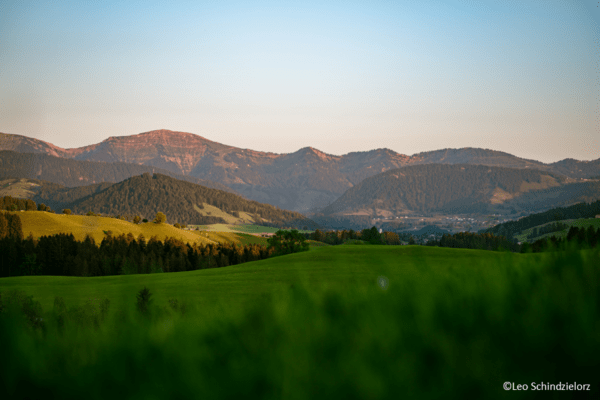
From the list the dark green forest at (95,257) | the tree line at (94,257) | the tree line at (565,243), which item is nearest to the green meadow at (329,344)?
the tree line at (565,243)

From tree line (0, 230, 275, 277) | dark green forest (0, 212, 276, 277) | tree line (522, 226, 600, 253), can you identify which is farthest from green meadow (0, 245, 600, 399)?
tree line (0, 230, 275, 277)

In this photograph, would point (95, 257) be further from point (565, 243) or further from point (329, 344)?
point (329, 344)

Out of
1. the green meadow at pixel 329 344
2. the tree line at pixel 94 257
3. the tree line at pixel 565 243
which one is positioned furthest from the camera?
the tree line at pixel 94 257

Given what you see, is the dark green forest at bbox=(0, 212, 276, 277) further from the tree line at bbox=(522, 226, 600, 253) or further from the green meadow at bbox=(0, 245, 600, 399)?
the green meadow at bbox=(0, 245, 600, 399)

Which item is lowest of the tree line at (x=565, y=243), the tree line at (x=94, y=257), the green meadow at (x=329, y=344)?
the tree line at (x=94, y=257)

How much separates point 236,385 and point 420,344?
51.8 inches

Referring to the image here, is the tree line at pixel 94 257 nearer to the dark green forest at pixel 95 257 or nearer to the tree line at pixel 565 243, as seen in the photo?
the dark green forest at pixel 95 257

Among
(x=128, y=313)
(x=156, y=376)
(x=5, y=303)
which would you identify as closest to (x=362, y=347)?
(x=156, y=376)

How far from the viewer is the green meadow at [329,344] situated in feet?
8.79

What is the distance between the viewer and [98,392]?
2629 mm

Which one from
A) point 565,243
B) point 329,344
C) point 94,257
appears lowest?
point 94,257

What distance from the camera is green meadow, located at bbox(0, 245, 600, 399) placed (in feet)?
8.79

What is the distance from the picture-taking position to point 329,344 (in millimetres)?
3141

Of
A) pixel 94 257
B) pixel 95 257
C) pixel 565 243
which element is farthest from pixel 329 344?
pixel 95 257
